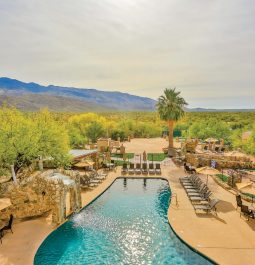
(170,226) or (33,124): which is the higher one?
(33,124)

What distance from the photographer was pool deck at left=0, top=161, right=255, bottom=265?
13.7m

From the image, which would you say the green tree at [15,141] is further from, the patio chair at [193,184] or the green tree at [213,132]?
the green tree at [213,132]

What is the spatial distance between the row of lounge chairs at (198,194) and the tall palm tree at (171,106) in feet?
53.5

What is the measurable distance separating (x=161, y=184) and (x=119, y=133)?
110 ft

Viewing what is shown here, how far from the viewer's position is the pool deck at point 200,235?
45.0 feet

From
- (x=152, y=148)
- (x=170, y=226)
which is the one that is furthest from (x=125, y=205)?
(x=152, y=148)

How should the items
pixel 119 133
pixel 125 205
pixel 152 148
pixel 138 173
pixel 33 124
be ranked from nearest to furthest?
pixel 125 205 → pixel 33 124 → pixel 138 173 → pixel 152 148 → pixel 119 133

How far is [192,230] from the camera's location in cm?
1661

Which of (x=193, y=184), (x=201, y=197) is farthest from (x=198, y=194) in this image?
(x=193, y=184)

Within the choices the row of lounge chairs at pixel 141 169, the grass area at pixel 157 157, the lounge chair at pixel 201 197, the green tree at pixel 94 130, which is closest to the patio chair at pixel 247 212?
the lounge chair at pixel 201 197

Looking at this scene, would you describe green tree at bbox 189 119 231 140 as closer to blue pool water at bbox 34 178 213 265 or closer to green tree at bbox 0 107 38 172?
blue pool water at bbox 34 178 213 265

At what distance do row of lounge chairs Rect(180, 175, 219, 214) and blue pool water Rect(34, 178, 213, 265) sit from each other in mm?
2132

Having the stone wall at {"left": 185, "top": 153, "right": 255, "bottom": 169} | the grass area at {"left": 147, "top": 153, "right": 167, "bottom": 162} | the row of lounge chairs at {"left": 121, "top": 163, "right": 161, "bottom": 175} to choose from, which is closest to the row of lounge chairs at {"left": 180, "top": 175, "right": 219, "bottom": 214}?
the row of lounge chairs at {"left": 121, "top": 163, "right": 161, "bottom": 175}

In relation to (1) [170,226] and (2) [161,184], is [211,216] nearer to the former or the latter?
(1) [170,226]
